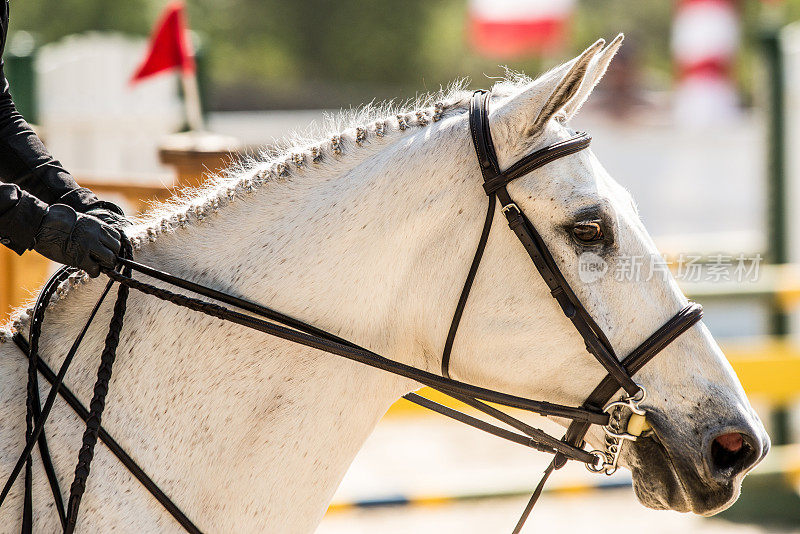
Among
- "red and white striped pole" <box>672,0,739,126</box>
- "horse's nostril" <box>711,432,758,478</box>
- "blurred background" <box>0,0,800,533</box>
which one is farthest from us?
"red and white striped pole" <box>672,0,739,126</box>

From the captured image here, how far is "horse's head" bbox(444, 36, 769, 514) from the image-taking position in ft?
6.39

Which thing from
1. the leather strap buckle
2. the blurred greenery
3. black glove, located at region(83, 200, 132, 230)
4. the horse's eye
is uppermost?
the leather strap buckle

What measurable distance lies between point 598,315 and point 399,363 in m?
0.49

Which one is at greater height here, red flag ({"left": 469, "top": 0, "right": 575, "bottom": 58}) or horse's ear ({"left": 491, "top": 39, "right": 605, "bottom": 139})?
horse's ear ({"left": 491, "top": 39, "right": 605, "bottom": 139})

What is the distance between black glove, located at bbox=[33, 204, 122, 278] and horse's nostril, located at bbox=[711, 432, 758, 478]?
150cm

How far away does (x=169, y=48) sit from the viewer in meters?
4.31

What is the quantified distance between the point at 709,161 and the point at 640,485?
20.6ft

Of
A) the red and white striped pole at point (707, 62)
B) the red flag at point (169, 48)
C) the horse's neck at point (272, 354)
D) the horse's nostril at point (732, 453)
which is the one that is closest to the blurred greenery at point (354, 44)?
the red and white striped pole at point (707, 62)

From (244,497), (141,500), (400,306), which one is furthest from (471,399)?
(141,500)

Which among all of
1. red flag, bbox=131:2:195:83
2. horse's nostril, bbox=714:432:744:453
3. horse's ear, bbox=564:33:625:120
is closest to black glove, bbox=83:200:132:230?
horse's ear, bbox=564:33:625:120

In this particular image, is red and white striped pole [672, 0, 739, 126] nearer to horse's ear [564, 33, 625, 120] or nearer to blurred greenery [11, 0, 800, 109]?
horse's ear [564, 33, 625, 120]

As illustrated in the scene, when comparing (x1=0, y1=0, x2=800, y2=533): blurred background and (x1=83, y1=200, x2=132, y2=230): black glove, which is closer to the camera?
(x1=83, y1=200, x2=132, y2=230): black glove

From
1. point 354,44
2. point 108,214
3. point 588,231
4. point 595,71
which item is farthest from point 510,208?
point 354,44

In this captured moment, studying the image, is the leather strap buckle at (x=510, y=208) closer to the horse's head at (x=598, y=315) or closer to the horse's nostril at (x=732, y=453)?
the horse's head at (x=598, y=315)
